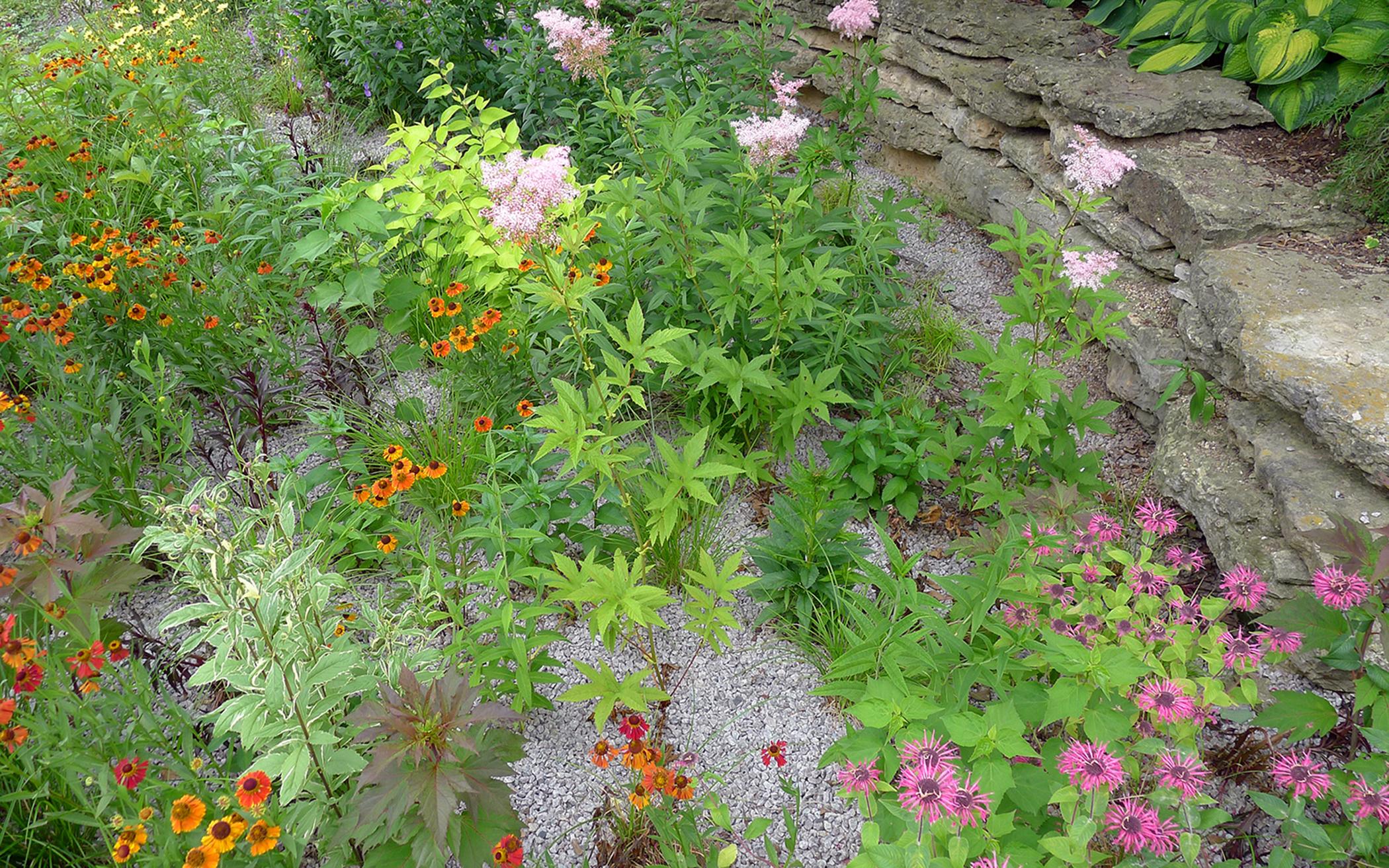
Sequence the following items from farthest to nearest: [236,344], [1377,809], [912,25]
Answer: [912,25] → [236,344] → [1377,809]

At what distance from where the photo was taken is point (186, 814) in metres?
1.36

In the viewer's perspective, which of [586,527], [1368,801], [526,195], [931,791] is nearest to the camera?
[931,791]

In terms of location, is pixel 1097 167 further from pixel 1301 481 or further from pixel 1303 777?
pixel 1303 777

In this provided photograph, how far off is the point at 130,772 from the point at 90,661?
243 millimetres

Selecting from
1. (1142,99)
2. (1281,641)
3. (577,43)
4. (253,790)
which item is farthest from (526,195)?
(1142,99)

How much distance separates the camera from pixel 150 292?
285 centimetres

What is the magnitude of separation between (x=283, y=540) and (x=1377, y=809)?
1963 millimetres

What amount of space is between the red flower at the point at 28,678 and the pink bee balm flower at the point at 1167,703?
76.2 inches

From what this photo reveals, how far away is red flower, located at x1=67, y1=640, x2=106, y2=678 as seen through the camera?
1.55 meters

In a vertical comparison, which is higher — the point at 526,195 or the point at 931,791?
the point at 526,195

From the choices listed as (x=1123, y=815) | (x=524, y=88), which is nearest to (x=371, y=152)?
(x=524, y=88)

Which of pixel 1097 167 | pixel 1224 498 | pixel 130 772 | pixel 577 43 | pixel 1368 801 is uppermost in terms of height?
pixel 577 43

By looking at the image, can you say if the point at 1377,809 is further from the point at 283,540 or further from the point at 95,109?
the point at 95,109

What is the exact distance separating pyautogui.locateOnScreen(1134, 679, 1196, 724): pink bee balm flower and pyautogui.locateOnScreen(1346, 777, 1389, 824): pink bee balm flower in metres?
0.25
